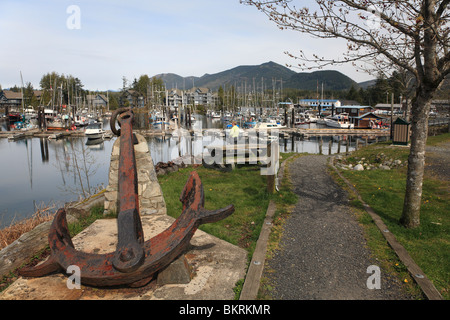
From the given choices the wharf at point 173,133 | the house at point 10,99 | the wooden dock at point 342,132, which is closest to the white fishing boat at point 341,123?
the wooden dock at point 342,132

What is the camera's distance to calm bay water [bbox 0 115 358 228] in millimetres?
16125

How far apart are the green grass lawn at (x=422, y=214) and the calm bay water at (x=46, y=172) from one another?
1053 cm

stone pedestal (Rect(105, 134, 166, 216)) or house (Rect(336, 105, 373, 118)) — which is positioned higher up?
house (Rect(336, 105, 373, 118))

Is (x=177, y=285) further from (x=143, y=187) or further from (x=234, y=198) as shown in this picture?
(x=234, y=198)

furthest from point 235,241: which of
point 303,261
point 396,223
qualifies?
point 396,223

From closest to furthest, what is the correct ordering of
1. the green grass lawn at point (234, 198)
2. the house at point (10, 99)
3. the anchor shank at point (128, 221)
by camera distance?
1. the anchor shank at point (128, 221)
2. the green grass lawn at point (234, 198)
3. the house at point (10, 99)

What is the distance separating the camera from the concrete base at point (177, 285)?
3.72m

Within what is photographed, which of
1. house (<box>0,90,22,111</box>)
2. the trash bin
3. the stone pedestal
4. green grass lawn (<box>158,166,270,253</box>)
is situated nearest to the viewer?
green grass lawn (<box>158,166,270,253</box>)

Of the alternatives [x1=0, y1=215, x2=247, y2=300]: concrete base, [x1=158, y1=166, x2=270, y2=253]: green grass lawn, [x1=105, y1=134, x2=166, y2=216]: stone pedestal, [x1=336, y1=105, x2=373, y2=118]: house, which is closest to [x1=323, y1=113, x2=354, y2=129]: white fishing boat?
[x1=336, y1=105, x2=373, y2=118]: house

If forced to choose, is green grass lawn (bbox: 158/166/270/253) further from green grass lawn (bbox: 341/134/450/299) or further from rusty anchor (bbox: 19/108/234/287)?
green grass lawn (bbox: 341/134/450/299)

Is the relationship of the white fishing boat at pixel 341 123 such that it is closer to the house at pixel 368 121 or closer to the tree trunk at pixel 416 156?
the house at pixel 368 121

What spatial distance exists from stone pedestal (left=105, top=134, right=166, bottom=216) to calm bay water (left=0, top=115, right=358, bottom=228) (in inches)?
237
